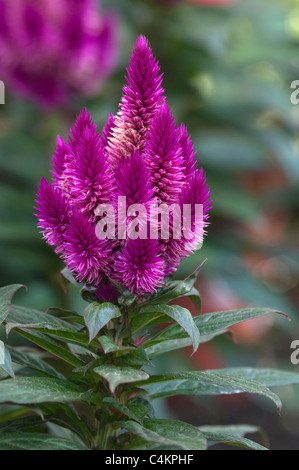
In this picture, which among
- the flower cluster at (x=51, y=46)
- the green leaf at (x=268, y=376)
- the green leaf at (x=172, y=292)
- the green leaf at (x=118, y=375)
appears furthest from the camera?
the flower cluster at (x=51, y=46)

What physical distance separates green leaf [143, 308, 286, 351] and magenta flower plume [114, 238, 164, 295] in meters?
0.08

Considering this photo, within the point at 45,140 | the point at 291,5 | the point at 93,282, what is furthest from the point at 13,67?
the point at 291,5

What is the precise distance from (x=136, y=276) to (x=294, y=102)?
6.15ft

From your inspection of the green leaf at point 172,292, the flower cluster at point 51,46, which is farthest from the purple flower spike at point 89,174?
the flower cluster at point 51,46

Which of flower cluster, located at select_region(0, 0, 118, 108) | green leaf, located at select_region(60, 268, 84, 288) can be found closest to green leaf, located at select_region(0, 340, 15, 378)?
green leaf, located at select_region(60, 268, 84, 288)

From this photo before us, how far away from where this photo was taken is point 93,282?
0.65m

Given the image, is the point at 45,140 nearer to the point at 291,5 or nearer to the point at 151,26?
the point at 151,26

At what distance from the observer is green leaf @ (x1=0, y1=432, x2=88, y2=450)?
2.12 ft

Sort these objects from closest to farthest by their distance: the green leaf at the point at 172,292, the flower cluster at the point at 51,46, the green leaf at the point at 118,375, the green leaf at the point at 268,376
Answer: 1. the green leaf at the point at 118,375
2. the green leaf at the point at 172,292
3. the green leaf at the point at 268,376
4. the flower cluster at the point at 51,46

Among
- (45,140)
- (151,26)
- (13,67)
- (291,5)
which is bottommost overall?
(45,140)

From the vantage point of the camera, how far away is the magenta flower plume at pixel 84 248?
0.60 m

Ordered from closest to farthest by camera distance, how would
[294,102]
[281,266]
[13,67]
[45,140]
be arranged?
[13,67] < [45,140] < [294,102] < [281,266]

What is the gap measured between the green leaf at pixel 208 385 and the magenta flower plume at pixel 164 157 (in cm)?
18

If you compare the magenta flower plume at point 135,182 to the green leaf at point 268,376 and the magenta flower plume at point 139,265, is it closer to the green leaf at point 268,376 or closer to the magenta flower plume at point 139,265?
the magenta flower plume at point 139,265
